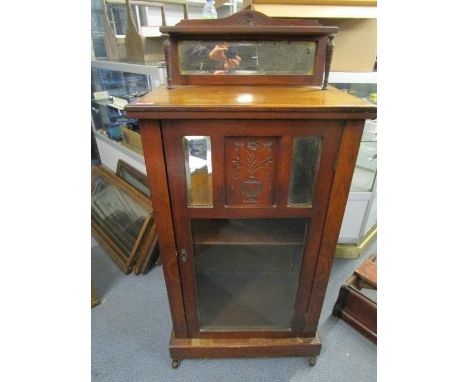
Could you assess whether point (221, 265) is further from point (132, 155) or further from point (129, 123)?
point (129, 123)

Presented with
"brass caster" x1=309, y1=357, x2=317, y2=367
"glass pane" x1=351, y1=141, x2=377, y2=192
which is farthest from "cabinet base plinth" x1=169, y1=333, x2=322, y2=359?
"glass pane" x1=351, y1=141, x2=377, y2=192

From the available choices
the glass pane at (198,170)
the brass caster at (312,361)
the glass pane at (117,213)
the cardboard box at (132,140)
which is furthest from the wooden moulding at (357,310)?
the cardboard box at (132,140)

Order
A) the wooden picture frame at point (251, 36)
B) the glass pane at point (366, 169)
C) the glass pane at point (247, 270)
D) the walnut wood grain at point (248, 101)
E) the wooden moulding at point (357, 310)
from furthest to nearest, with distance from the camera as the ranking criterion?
the glass pane at point (366, 169) → the wooden moulding at point (357, 310) → the glass pane at point (247, 270) → the wooden picture frame at point (251, 36) → the walnut wood grain at point (248, 101)

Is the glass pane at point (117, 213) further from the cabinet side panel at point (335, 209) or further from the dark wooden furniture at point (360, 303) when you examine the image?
the dark wooden furniture at point (360, 303)

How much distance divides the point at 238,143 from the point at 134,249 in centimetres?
117

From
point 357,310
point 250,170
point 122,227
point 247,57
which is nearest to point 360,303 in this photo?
point 357,310

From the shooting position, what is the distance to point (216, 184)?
78 cm

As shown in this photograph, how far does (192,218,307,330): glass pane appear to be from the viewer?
3.17 feet

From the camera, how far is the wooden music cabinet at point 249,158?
2.28ft

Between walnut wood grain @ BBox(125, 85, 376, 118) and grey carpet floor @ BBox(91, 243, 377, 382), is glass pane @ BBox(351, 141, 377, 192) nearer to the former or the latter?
grey carpet floor @ BBox(91, 243, 377, 382)

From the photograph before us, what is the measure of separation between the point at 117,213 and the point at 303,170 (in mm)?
1510

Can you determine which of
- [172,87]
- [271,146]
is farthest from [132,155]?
[271,146]

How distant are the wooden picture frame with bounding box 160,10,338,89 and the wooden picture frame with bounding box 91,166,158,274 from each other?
0.95 metres

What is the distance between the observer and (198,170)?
817mm
